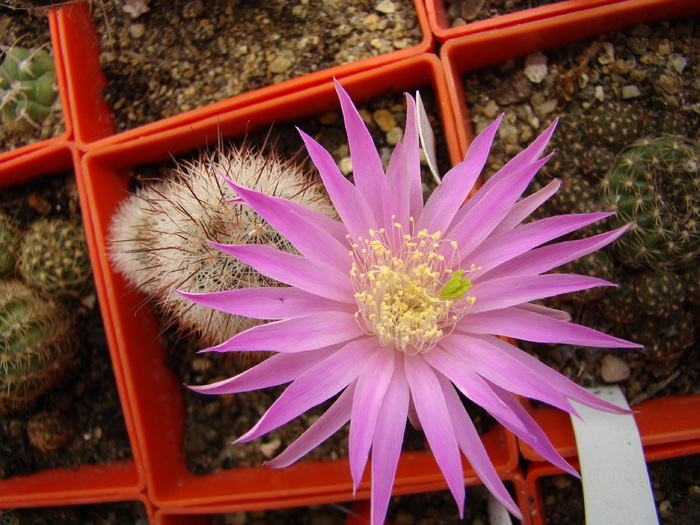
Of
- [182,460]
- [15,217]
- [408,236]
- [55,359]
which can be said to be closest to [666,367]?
[408,236]

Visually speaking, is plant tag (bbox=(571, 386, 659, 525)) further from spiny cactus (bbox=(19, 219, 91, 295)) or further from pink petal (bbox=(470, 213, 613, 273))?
spiny cactus (bbox=(19, 219, 91, 295))

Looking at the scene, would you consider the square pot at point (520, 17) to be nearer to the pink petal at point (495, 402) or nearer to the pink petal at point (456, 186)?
the pink petal at point (456, 186)

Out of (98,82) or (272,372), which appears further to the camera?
(98,82)

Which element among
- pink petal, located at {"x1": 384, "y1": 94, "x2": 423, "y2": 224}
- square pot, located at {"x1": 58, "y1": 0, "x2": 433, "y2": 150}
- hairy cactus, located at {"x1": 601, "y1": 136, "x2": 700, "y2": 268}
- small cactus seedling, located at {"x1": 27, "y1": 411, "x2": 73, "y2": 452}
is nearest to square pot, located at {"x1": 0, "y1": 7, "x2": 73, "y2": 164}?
square pot, located at {"x1": 58, "y1": 0, "x2": 433, "y2": 150}

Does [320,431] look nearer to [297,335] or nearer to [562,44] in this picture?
[297,335]

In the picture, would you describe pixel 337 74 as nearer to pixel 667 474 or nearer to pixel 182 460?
pixel 182 460

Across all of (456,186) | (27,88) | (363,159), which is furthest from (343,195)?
(27,88)
